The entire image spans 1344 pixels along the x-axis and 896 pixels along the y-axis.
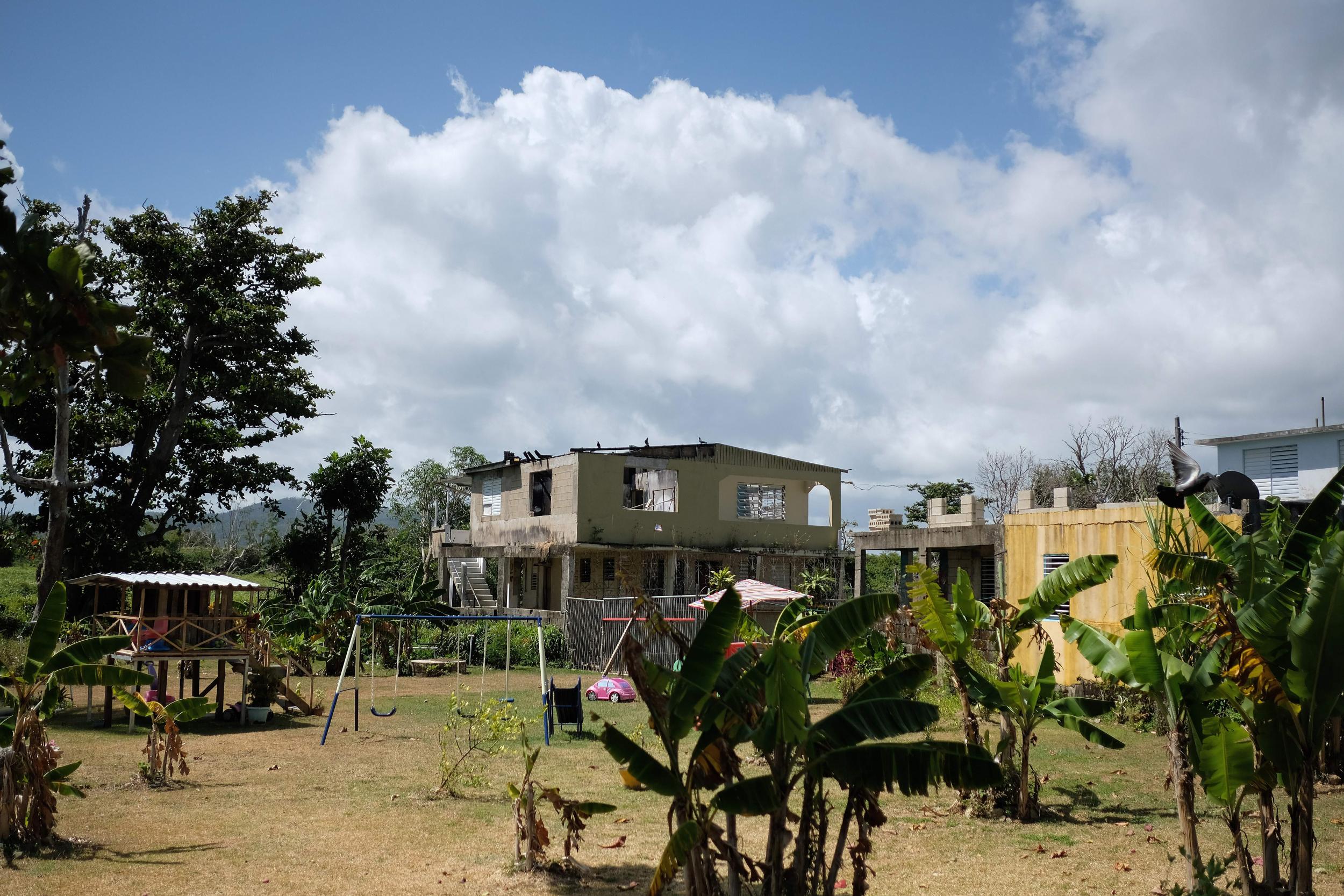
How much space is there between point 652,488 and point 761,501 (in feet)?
16.2

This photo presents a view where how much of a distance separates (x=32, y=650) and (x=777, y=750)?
24.2ft

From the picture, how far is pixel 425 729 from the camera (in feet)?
60.4

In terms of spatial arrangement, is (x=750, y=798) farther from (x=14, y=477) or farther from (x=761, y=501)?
(x=761, y=501)

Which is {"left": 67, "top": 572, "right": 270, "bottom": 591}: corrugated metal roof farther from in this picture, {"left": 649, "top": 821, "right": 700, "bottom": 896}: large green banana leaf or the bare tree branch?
{"left": 649, "top": 821, "right": 700, "bottom": 896}: large green banana leaf

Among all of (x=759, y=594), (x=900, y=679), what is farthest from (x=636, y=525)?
(x=900, y=679)

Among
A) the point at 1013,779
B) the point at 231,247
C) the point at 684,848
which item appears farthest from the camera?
the point at 231,247

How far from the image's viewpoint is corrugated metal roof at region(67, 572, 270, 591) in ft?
61.7

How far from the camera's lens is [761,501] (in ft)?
128

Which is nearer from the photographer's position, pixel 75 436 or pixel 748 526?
pixel 75 436

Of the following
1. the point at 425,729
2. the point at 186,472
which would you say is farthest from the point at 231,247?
the point at 425,729

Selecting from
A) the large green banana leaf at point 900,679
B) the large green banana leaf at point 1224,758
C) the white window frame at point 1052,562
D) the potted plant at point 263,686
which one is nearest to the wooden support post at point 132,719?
the potted plant at point 263,686

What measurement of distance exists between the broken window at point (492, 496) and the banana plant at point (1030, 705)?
29.8 metres

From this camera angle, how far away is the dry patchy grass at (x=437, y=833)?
8.63 m

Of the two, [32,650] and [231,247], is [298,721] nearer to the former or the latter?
[32,650]
